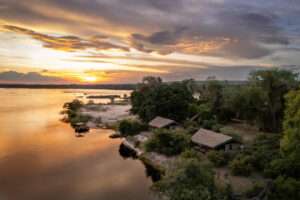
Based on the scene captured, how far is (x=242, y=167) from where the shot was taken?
23.5 metres

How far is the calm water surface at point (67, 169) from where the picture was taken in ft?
78.1

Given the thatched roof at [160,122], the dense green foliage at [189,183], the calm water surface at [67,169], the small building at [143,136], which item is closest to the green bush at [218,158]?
the calm water surface at [67,169]

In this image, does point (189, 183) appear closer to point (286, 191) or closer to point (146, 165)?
point (286, 191)

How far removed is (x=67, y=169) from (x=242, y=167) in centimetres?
1886

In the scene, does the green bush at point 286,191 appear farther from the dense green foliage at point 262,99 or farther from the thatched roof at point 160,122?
the thatched roof at point 160,122

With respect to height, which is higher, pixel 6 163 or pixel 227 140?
pixel 227 140

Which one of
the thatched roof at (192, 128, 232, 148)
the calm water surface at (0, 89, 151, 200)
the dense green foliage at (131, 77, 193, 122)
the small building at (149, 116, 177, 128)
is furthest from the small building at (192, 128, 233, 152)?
the dense green foliage at (131, 77, 193, 122)

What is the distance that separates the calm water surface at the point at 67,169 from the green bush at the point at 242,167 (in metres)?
8.08

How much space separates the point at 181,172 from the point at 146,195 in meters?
7.17

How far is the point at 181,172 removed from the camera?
57.5 feet

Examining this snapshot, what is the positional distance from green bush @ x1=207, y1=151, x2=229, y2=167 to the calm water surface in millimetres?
6685

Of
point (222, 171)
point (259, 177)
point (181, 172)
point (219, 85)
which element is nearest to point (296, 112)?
point (259, 177)

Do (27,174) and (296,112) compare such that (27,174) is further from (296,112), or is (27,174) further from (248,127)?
(248,127)

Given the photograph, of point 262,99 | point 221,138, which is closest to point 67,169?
point 221,138
